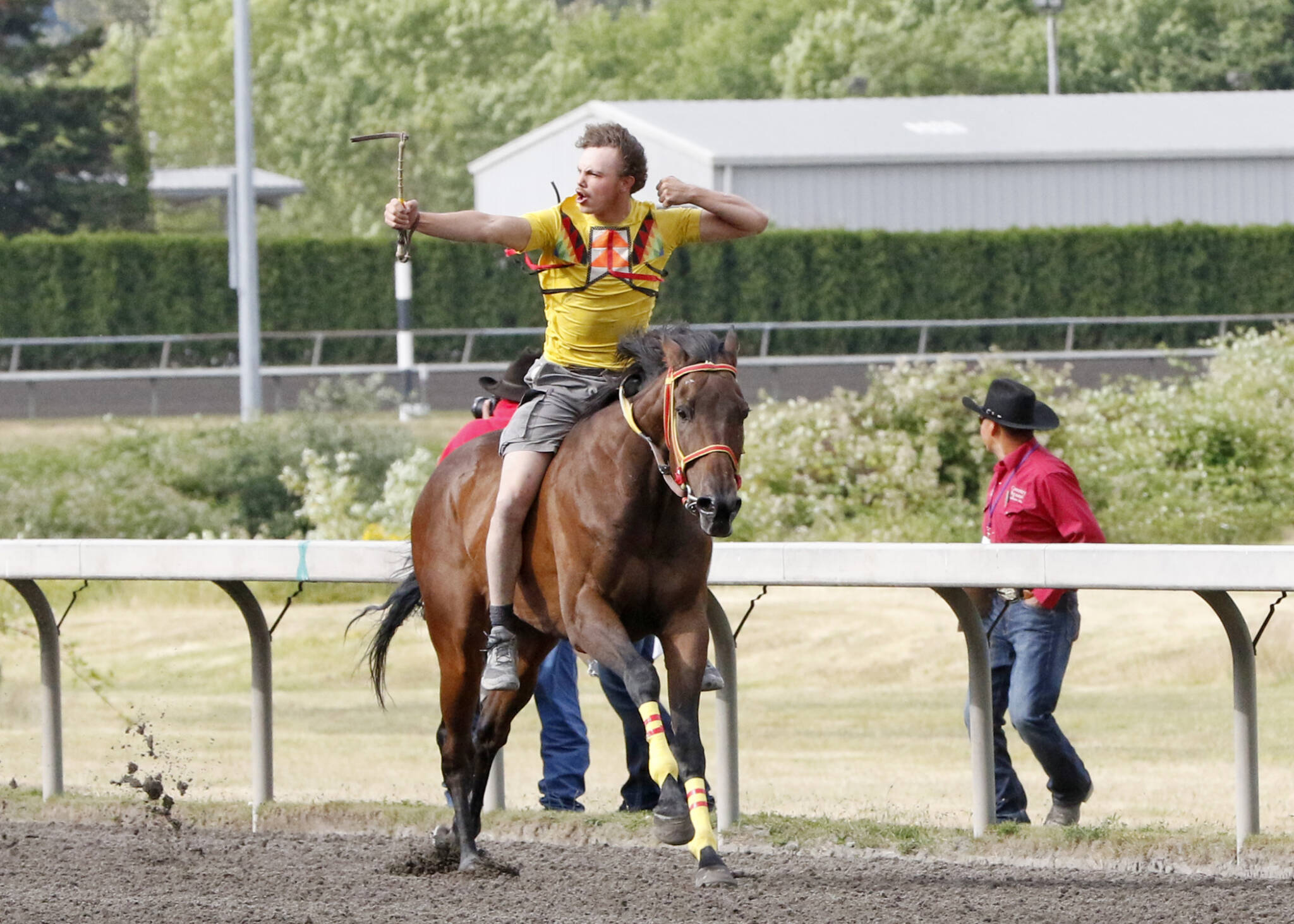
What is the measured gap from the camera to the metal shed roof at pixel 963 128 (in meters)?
38.3

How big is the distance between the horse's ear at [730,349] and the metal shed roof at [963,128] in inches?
1266

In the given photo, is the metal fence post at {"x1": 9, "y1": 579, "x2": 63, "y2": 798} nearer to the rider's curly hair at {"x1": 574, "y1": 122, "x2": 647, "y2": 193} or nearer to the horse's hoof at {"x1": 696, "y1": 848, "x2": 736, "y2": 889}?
the rider's curly hair at {"x1": 574, "y1": 122, "x2": 647, "y2": 193}

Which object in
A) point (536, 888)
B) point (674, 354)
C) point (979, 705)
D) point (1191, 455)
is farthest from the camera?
point (1191, 455)

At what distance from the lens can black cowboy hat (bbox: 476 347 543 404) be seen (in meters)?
7.08

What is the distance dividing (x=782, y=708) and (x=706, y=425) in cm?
617

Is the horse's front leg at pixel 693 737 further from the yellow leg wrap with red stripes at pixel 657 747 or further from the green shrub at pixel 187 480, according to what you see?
the green shrub at pixel 187 480

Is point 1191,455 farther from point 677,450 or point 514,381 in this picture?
point 677,450

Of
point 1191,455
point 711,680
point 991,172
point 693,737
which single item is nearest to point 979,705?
point 711,680

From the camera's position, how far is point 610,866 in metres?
6.10

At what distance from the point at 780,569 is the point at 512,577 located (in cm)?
86

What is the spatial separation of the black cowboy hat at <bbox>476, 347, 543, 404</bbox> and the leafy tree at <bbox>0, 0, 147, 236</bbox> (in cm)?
3391

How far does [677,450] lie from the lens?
521 centimetres

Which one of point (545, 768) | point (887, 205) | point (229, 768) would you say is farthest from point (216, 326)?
point (545, 768)

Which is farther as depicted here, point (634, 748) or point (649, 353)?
point (634, 748)
